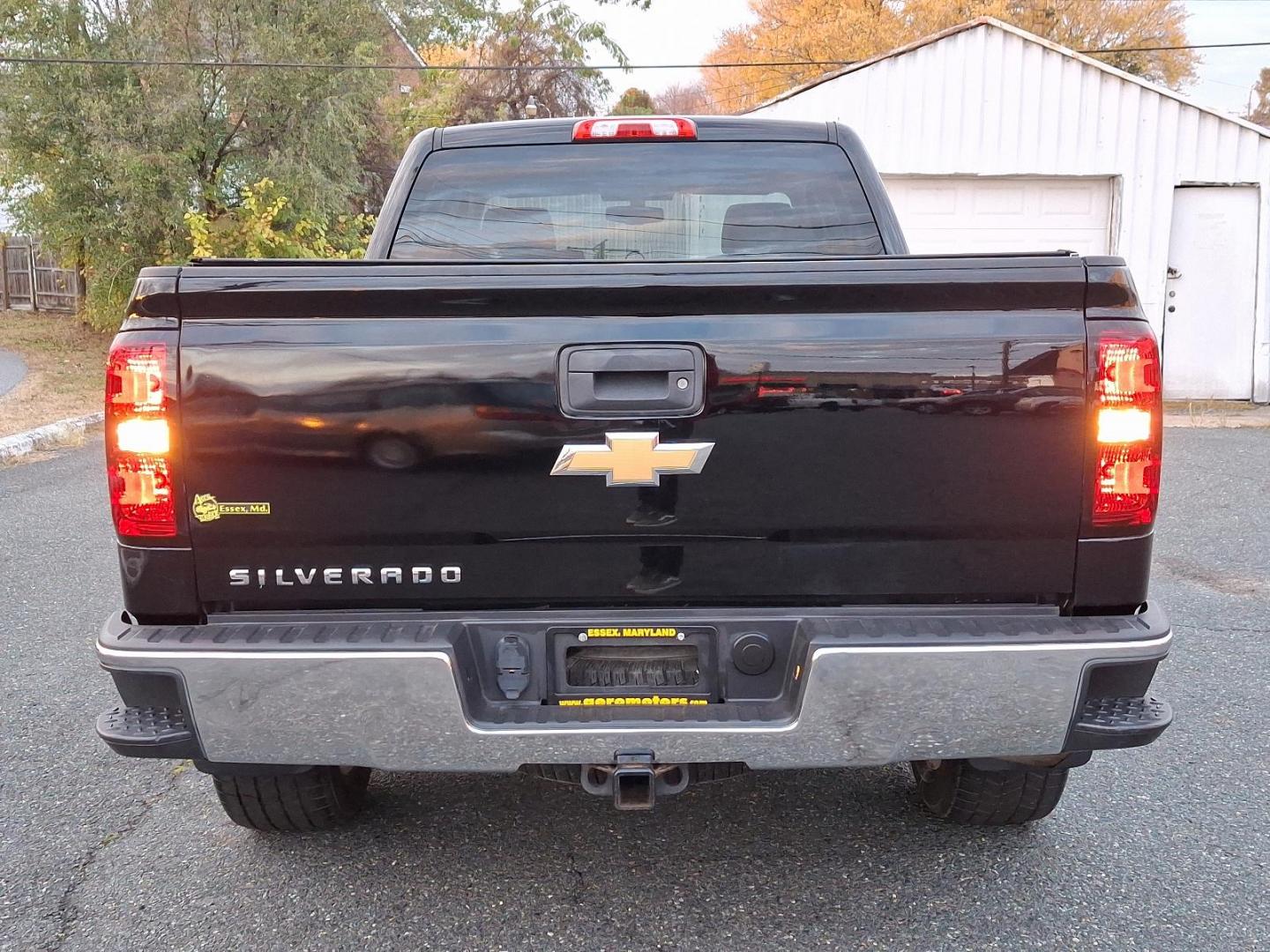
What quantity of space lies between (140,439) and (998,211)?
11473mm

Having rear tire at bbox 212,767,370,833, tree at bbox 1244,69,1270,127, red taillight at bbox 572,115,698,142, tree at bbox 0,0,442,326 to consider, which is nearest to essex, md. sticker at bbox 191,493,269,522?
rear tire at bbox 212,767,370,833

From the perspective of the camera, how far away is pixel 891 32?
27.9m

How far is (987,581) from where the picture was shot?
7.30 feet

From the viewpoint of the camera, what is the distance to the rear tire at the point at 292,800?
275cm

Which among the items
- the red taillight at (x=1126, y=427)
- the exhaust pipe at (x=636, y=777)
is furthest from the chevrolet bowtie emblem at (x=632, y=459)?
the red taillight at (x=1126, y=427)

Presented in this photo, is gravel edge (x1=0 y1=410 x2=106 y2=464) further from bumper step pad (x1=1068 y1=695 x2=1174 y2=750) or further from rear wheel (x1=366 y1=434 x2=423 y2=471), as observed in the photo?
bumper step pad (x1=1068 y1=695 x2=1174 y2=750)

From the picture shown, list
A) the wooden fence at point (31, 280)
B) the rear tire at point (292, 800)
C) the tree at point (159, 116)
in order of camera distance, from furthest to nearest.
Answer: the wooden fence at point (31, 280) → the tree at point (159, 116) → the rear tire at point (292, 800)

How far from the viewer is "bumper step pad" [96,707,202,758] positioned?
2236 millimetres

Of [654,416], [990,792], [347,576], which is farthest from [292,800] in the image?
[990,792]

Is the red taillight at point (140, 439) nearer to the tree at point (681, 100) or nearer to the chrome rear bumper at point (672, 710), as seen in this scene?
the chrome rear bumper at point (672, 710)

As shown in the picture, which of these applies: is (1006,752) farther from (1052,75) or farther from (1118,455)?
(1052,75)

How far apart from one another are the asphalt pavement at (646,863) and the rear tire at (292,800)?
0.31ft

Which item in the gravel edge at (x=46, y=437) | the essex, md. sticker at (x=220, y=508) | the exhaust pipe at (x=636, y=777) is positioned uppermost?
the essex, md. sticker at (x=220, y=508)

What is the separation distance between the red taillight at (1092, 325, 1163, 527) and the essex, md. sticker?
175 cm
